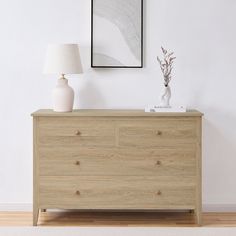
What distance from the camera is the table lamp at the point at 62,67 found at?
154 inches

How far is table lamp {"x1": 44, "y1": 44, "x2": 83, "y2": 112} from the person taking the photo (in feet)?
12.8

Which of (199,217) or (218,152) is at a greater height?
(218,152)

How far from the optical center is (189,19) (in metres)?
4.24

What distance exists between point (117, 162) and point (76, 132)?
385 millimetres

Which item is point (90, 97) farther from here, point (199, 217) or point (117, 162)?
point (199, 217)

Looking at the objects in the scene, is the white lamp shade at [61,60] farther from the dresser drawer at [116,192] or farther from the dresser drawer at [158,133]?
the dresser drawer at [116,192]

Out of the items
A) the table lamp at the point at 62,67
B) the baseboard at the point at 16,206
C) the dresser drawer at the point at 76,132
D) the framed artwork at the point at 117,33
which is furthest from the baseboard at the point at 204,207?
the framed artwork at the point at 117,33

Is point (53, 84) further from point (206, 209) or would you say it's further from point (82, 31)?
point (206, 209)

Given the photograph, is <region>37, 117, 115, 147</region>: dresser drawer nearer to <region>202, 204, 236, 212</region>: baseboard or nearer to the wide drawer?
the wide drawer

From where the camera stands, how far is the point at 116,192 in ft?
12.8

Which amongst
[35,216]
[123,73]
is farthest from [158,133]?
[35,216]

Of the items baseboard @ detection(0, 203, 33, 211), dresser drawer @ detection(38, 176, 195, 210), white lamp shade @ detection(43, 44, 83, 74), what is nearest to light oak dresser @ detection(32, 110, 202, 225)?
dresser drawer @ detection(38, 176, 195, 210)

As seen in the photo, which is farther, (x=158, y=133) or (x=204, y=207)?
(x=204, y=207)

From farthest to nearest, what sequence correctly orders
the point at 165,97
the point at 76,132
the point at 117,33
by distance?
the point at 117,33 → the point at 165,97 → the point at 76,132
